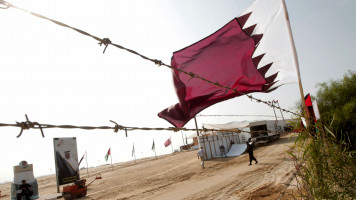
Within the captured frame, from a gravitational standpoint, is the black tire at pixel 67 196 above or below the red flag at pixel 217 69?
below

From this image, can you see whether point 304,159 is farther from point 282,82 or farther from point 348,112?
point 348,112

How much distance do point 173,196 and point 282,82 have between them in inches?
259

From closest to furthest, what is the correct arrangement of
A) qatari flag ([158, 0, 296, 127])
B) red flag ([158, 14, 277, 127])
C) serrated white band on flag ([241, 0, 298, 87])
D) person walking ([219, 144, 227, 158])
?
serrated white band on flag ([241, 0, 298, 87]) → qatari flag ([158, 0, 296, 127]) → red flag ([158, 14, 277, 127]) → person walking ([219, 144, 227, 158])

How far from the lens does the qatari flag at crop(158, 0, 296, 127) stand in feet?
17.9

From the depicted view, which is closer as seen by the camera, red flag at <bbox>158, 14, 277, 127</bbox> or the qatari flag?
the qatari flag

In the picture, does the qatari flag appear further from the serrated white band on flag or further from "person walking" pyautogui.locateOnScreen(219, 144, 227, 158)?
"person walking" pyautogui.locateOnScreen(219, 144, 227, 158)

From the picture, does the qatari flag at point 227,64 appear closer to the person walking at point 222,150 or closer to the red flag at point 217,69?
the red flag at point 217,69

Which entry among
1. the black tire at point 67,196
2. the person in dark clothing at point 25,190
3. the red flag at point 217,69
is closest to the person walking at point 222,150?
the black tire at point 67,196

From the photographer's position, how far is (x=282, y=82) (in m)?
5.12

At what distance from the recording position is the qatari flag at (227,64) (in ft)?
17.9

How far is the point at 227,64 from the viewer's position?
5945 millimetres

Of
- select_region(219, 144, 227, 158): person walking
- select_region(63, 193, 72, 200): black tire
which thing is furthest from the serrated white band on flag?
select_region(219, 144, 227, 158): person walking

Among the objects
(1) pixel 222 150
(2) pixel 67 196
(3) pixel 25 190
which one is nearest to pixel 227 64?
(2) pixel 67 196

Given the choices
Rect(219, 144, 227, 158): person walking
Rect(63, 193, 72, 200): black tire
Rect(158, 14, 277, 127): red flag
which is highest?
Rect(158, 14, 277, 127): red flag
